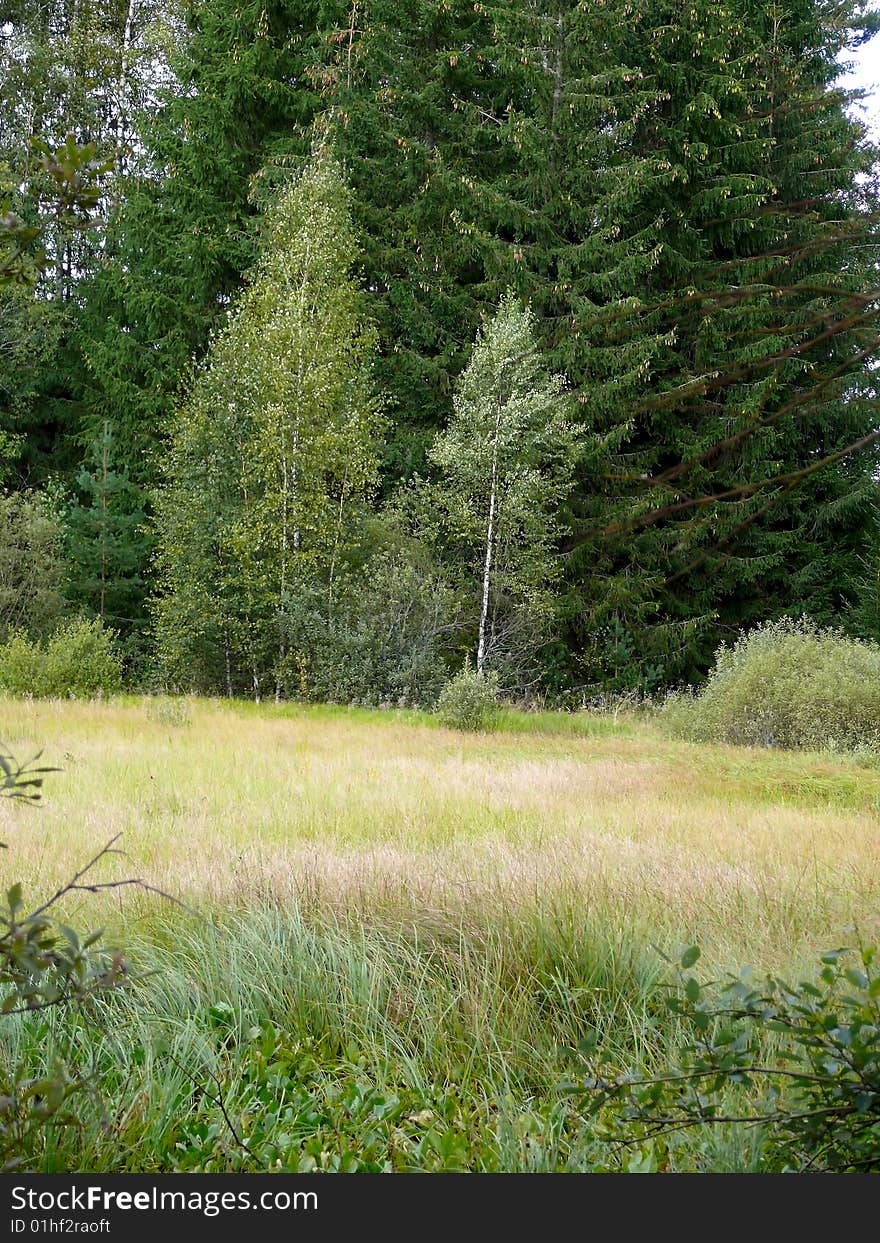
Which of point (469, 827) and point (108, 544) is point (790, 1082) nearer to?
point (469, 827)

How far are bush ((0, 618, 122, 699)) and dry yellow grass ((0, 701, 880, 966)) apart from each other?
9.15ft

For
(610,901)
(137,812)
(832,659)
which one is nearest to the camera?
(610,901)

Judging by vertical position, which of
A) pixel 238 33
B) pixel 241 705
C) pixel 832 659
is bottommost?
pixel 241 705

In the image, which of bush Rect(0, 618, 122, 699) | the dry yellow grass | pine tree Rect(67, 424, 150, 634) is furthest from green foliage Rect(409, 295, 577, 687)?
the dry yellow grass

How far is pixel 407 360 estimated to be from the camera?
2106cm

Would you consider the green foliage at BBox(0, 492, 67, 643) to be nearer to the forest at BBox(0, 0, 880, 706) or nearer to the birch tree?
the forest at BBox(0, 0, 880, 706)

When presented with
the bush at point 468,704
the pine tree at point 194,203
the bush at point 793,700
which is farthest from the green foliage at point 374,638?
the pine tree at point 194,203

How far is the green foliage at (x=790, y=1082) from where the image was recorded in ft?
6.37

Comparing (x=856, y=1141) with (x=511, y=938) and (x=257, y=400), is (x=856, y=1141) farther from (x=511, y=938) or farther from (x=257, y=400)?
(x=257, y=400)

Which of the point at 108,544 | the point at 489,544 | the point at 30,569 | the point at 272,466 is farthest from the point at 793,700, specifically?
the point at 30,569

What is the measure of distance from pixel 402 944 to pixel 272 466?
14.9 metres

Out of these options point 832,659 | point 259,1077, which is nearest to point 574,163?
point 832,659

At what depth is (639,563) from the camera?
811 inches

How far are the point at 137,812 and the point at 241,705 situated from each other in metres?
8.48
